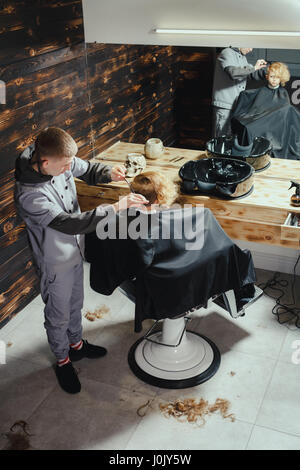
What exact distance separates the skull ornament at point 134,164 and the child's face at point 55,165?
980 mm

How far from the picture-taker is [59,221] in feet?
7.59

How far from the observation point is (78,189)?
339 centimetres

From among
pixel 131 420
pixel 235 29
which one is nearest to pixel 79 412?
pixel 131 420

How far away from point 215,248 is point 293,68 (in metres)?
1.09

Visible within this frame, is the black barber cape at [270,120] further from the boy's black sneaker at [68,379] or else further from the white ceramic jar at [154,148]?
the boy's black sneaker at [68,379]

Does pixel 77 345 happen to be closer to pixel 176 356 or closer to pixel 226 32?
pixel 176 356

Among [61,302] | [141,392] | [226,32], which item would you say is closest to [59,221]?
[61,302]

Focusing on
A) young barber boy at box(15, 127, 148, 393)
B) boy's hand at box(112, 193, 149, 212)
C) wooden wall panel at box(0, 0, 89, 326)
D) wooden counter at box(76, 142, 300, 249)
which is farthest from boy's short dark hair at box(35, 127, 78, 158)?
wooden counter at box(76, 142, 300, 249)

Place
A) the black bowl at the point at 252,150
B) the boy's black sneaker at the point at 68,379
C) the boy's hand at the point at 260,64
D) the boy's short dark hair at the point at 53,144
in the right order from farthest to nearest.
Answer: the black bowl at the point at 252,150 → the boy's hand at the point at 260,64 → the boy's black sneaker at the point at 68,379 → the boy's short dark hair at the point at 53,144

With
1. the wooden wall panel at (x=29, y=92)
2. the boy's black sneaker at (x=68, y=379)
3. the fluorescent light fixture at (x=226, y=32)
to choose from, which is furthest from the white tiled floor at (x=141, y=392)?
the fluorescent light fixture at (x=226, y=32)

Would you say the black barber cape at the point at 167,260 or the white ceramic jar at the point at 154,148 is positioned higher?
the white ceramic jar at the point at 154,148

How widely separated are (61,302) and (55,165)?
2.36 ft

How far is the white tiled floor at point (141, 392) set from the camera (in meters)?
2.38
